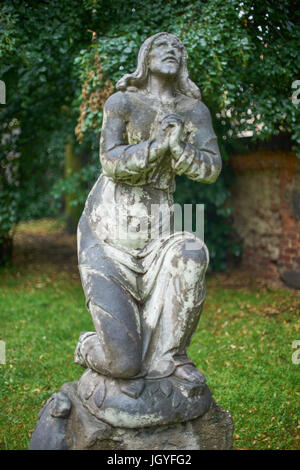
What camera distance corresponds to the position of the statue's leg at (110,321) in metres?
2.59

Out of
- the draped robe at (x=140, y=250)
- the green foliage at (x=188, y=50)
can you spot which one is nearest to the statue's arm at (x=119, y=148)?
the draped robe at (x=140, y=250)

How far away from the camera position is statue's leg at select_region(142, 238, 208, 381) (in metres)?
2.71

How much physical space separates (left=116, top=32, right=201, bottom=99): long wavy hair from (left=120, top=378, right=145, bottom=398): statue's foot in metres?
1.56

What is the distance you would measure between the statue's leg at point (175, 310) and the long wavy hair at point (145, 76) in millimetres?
871

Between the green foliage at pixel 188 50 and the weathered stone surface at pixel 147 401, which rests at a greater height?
the green foliage at pixel 188 50

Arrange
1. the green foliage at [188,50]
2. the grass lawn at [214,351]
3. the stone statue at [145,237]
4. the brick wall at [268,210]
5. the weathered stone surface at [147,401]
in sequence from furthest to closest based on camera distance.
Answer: the brick wall at [268,210]
the green foliage at [188,50]
the grass lawn at [214,351]
the stone statue at [145,237]
the weathered stone surface at [147,401]

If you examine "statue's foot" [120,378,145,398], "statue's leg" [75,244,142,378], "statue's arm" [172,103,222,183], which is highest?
"statue's arm" [172,103,222,183]

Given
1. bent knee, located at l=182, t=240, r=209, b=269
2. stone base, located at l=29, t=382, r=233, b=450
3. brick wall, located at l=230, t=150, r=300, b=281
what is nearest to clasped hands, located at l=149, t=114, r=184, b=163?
bent knee, located at l=182, t=240, r=209, b=269

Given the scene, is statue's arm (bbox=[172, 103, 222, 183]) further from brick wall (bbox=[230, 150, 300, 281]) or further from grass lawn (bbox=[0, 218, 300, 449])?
brick wall (bbox=[230, 150, 300, 281])

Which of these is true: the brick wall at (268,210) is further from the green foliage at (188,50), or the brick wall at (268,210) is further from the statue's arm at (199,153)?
the statue's arm at (199,153)

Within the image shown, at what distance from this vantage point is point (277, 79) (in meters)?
5.61

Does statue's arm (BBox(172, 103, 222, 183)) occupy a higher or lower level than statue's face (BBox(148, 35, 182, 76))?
lower
